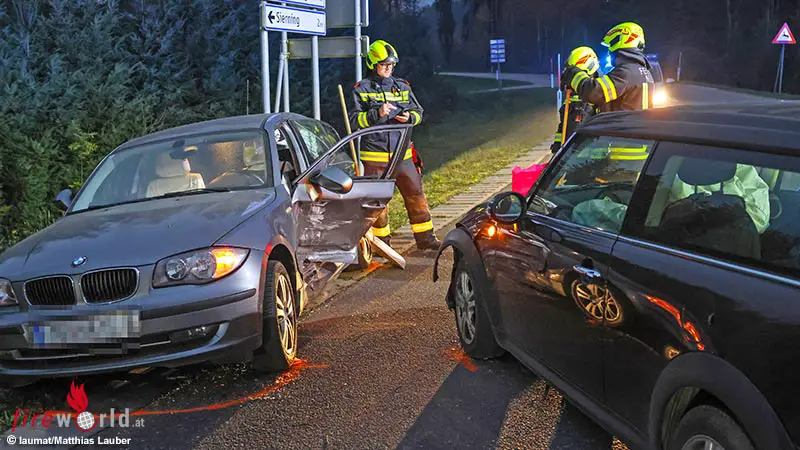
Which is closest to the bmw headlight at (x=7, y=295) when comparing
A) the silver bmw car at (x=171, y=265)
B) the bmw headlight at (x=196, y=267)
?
the silver bmw car at (x=171, y=265)

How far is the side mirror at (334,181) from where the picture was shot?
17.3 ft

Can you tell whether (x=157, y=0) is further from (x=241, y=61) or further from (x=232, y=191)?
(x=232, y=191)

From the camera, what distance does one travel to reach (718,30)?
50.4 m

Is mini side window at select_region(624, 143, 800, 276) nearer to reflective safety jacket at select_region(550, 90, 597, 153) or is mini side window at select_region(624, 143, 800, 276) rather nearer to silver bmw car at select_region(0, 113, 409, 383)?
silver bmw car at select_region(0, 113, 409, 383)

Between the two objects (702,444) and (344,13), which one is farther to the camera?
(344,13)

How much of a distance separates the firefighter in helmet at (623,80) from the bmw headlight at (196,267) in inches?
139

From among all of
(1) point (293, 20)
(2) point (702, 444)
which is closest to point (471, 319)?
(2) point (702, 444)

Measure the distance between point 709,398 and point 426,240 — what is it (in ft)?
18.3

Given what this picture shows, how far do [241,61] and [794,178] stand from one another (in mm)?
12971

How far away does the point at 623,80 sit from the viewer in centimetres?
636

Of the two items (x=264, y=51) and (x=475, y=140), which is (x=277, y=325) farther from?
(x=475, y=140)

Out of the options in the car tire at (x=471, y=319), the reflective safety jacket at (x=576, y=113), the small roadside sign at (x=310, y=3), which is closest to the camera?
the car tire at (x=471, y=319)

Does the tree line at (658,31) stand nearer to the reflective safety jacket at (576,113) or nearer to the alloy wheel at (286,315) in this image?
the reflective safety jacket at (576,113)

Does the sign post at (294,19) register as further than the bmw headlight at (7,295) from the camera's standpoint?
Yes
